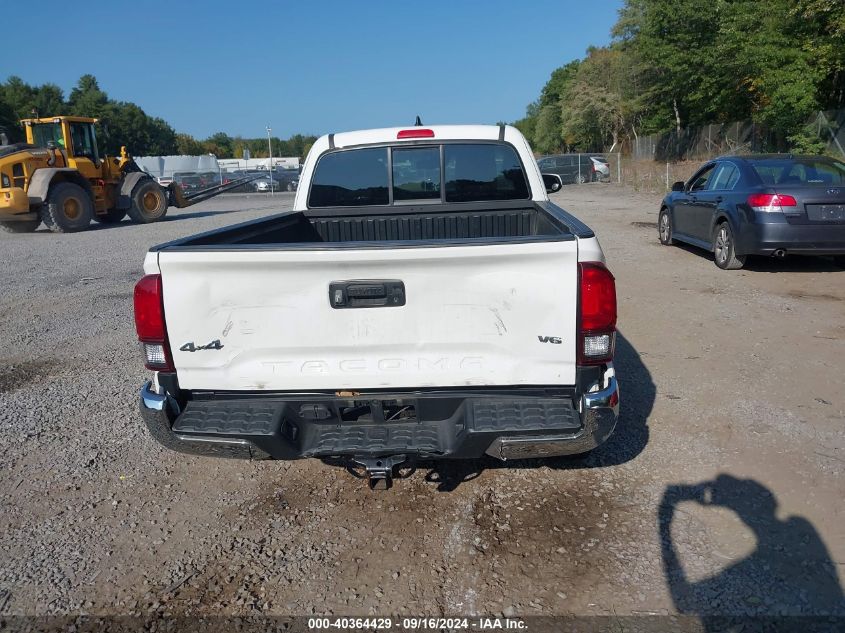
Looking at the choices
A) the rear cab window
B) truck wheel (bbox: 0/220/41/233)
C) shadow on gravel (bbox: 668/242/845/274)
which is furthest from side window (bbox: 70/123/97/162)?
shadow on gravel (bbox: 668/242/845/274)

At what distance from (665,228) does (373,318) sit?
10.1m

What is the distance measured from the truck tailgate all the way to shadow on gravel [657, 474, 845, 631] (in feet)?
3.30

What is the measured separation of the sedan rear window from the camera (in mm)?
8383

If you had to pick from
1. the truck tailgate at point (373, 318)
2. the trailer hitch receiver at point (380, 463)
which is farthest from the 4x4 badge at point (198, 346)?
the trailer hitch receiver at point (380, 463)

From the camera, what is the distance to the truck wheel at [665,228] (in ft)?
37.9

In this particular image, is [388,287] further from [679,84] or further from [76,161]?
[679,84]

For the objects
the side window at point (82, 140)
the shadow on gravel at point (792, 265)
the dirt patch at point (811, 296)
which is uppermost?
the side window at point (82, 140)

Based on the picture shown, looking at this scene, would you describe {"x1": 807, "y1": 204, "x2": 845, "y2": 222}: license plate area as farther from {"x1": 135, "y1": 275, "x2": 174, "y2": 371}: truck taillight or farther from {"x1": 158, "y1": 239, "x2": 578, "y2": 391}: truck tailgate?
{"x1": 135, "y1": 275, "x2": 174, "y2": 371}: truck taillight

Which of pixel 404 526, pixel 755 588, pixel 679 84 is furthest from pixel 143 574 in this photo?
pixel 679 84

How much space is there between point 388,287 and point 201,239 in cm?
115

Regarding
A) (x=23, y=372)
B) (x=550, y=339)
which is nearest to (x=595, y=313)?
(x=550, y=339)

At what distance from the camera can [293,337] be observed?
301cm

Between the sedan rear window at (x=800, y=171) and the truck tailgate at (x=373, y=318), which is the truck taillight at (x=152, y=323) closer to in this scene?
the truck tailgate at (x=373, y=318)

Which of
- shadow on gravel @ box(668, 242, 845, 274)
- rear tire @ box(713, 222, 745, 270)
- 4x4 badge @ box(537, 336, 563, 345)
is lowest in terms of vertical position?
shadow on gravel @ box(668, 242, 845, 274)
